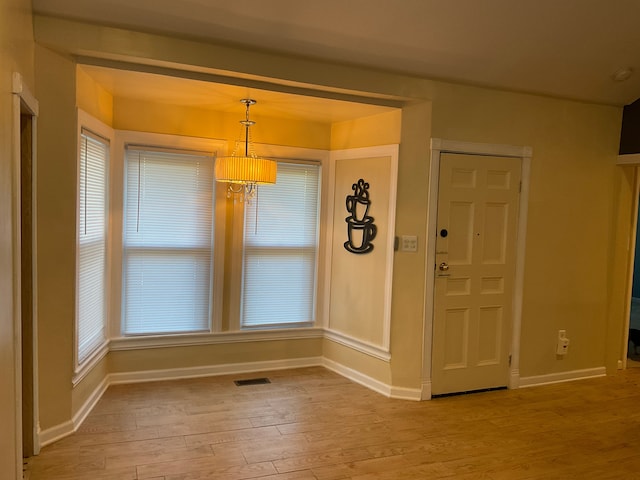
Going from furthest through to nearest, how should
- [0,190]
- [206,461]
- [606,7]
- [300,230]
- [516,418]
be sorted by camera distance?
[300,230]
[516,418]
[606,7]
[206,461]
[0,190]

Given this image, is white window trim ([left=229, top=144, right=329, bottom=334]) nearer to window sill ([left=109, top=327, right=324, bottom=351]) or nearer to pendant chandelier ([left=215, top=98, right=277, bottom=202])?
window sill ([left=109, top=327, right=324, bottom=351])

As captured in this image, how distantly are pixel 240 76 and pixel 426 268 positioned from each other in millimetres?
1924

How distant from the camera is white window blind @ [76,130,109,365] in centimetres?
331

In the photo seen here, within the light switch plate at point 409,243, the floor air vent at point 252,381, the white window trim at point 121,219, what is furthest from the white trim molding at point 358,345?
the white window trim at point 121,219

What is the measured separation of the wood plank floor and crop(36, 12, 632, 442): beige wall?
391 millimetres

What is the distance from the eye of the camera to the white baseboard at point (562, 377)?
435cm

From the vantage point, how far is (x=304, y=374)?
14.6 ft

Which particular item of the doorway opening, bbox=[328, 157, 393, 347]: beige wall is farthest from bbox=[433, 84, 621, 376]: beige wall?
bbox=[328, 157, 393, 347]: beige wall

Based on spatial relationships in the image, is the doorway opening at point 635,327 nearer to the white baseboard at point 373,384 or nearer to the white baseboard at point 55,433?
the white baseboard at point 373,384

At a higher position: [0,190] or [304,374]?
[0,190]

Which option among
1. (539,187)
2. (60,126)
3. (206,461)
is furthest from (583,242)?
(60,126)

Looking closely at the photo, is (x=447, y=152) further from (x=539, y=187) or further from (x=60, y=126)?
(x=60, y=126)

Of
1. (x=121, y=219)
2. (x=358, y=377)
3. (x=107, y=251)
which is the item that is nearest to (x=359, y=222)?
(x=358, y=377)

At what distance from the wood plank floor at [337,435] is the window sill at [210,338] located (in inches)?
12.1
